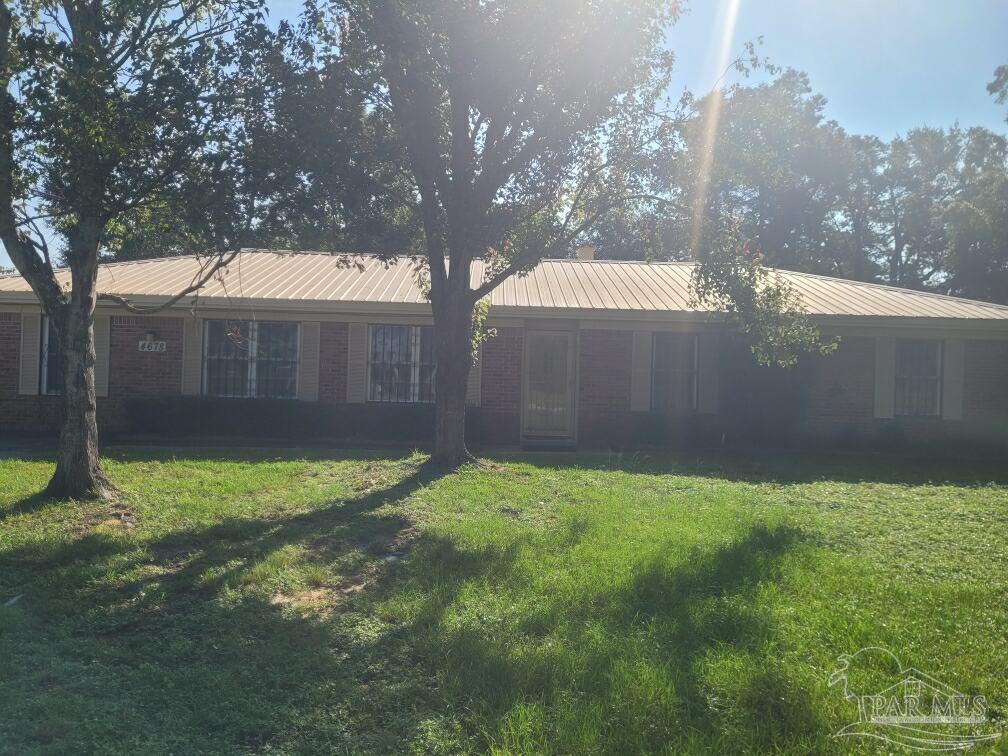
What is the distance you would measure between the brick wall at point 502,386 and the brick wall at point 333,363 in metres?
2.53

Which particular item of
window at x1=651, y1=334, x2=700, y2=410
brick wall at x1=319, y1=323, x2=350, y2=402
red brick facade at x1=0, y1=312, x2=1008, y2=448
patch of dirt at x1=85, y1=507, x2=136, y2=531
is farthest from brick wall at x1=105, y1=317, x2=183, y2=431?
window at x1=651, y1=334, x2=700, y2=410

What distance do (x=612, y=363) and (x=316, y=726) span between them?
10.8 meters

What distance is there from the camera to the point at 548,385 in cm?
1412

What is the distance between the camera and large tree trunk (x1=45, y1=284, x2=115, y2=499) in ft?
25.7

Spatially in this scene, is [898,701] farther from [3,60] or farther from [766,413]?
[766,413]

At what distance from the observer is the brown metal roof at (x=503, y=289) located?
13.4m

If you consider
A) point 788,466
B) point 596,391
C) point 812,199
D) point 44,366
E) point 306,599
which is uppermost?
point 812,199

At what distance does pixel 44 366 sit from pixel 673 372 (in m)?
11.4

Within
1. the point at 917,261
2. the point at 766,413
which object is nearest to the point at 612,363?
the point at 766,413

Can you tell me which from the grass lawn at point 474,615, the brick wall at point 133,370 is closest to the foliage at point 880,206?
the brick wall at point 133,370

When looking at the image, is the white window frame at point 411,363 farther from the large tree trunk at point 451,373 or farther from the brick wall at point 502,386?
the large tree trunk at point 451,373

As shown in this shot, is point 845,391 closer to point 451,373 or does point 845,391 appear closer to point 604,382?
point 604,382

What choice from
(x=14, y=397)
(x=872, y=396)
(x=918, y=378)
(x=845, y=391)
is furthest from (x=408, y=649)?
(x=918, y=378)

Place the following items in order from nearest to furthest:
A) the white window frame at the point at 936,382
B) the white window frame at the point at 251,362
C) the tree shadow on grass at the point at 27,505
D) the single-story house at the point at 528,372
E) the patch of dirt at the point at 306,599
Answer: the patch of dirt at the point at 306,599
the tree shadow on grass at the point at 27,505
the single-story house at the point at 528,372
the white window frame at the point at 251,362
the white window frame at the point at 936,382
